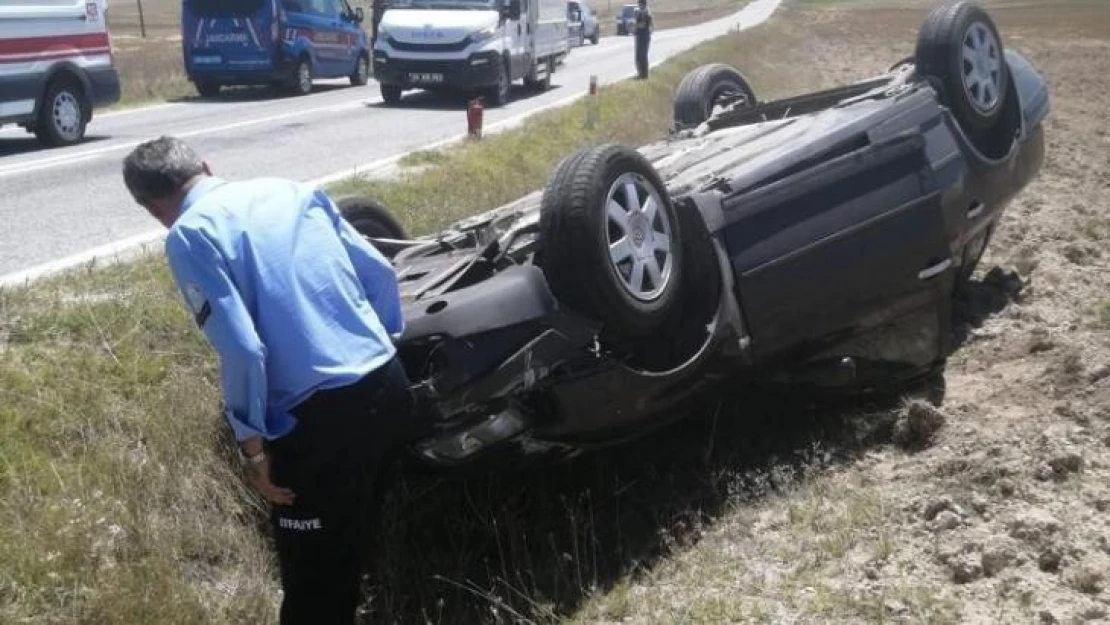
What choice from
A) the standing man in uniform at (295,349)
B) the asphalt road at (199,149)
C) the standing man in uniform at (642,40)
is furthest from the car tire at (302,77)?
the standing man in uniform at (295,349)

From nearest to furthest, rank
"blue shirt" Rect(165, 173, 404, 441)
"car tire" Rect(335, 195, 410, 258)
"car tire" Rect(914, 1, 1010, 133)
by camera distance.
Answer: "blue shirt" Rect(165, 173, 404, 441), "car tire" Rect(335, 195, 410, 258), "car tire" Rect(914, 1, 1010, 133)

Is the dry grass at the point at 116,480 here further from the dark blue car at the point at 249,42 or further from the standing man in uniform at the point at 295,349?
the dark blue car at the point at 249,42

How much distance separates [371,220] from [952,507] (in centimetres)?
282

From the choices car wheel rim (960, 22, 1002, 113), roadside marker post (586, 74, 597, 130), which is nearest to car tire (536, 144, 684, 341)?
car wheel rim (960, 22, 1002, 113)

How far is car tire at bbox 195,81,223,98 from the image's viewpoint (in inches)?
799

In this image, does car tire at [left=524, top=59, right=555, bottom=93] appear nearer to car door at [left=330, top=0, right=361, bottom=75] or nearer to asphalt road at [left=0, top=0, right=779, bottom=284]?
asphalt road at [left=0, top=0, right=779, bottom=284]

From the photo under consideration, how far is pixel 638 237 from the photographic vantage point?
14.1 feet

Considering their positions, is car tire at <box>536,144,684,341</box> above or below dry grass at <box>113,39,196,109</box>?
above

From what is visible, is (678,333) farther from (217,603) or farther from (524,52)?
(524,52)

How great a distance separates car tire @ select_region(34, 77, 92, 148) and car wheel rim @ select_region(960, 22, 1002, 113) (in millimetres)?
10226

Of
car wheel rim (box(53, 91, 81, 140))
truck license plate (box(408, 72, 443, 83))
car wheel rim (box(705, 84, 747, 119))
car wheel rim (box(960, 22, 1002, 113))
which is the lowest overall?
truck license plate (box(408, 72, 443, 83))

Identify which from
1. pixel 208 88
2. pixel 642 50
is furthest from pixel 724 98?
pixel 208 88

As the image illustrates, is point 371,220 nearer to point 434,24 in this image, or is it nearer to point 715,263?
point 715,263

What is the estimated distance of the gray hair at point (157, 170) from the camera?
3074 millimetres
